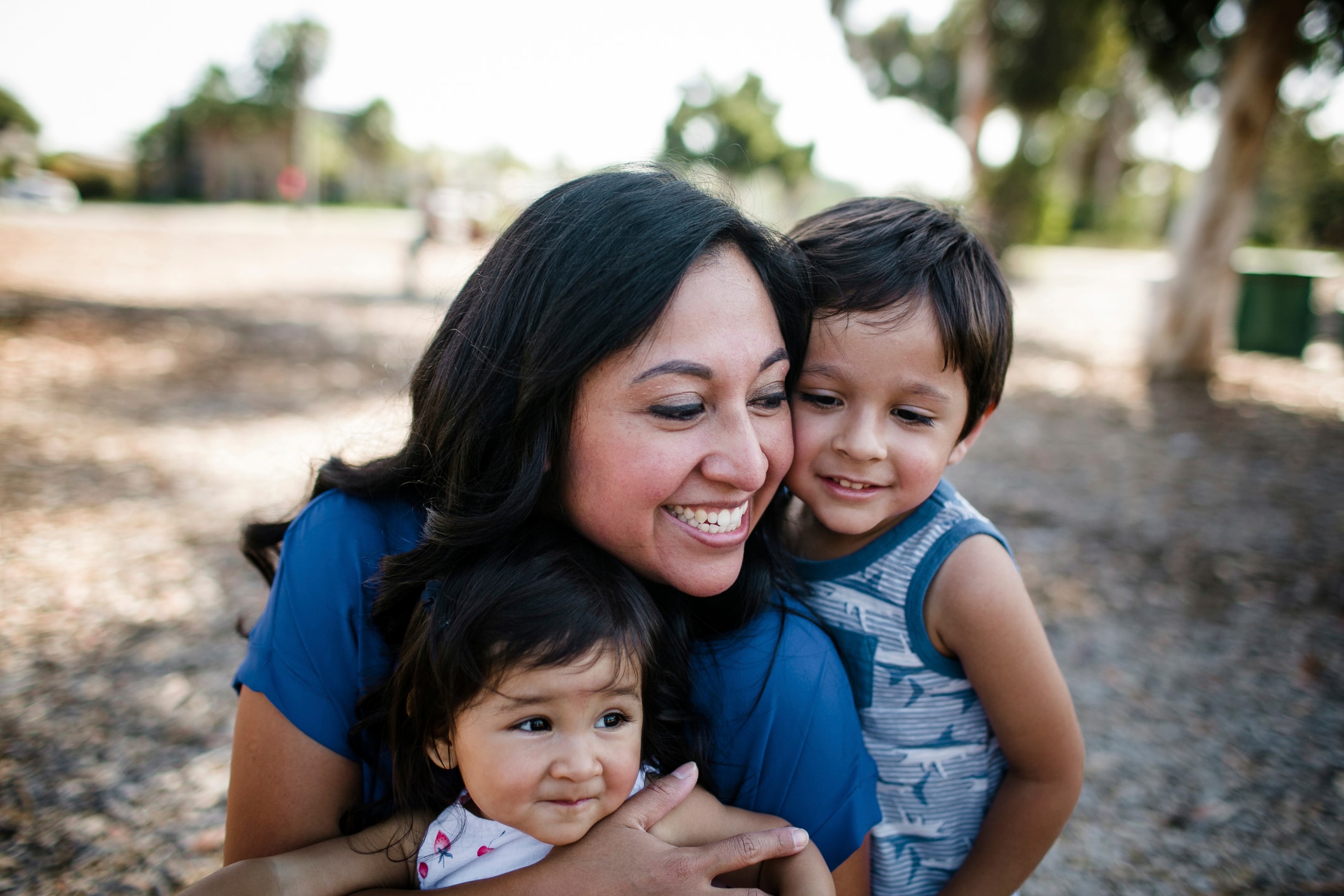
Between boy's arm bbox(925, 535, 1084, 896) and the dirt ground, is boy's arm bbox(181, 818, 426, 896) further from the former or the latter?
boy's arm bbox(925, 535, 1084, 896)

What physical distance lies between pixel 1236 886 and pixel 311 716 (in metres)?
3.03

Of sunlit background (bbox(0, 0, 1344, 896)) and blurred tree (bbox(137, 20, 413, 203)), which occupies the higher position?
blurred tree (bbox(137, 20, 413, 203))

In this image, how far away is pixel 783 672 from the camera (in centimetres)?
147

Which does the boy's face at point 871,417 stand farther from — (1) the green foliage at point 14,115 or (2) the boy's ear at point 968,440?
(1) the green foliage at point 14,115

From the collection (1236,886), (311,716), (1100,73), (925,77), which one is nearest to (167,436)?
(311,716)

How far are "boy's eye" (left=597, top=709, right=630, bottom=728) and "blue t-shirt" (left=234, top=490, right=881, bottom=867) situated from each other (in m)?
0.15

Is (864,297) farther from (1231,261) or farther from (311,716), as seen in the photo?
(1231,261)

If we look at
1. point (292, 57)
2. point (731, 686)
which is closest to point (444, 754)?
point (731, 686)

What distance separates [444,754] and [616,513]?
0.53 metres

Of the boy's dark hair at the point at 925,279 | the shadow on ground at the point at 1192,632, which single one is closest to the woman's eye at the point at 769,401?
the boy's dark hair at the point at 925,279

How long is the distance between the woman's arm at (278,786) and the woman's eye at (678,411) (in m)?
0.87

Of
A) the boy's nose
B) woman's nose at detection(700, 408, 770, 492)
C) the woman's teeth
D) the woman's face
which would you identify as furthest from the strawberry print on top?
woman's nose at detection(700, 408, 770, 492)

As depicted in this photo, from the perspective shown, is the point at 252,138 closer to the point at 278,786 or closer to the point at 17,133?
the point at 17,133

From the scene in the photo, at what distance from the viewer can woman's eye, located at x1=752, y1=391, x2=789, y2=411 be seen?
5.08 feet
